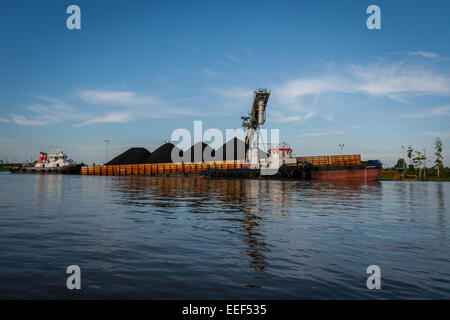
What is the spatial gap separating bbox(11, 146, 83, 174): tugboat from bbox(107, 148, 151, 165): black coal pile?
4926 centimetres

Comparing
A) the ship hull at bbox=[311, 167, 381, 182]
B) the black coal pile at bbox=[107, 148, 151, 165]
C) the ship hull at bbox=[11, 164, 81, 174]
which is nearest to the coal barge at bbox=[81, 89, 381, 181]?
the ship hull at bbox=[311, 167, 381, 182]

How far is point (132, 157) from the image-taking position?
146 m

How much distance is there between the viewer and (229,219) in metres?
11.8

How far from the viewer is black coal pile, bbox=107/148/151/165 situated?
14341cm

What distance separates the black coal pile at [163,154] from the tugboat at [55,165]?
46825 millimetres

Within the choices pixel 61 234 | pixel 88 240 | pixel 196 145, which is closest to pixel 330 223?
pixel 88 240

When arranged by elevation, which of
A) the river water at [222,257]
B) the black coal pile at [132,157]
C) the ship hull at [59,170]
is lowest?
the river water at [222,257]

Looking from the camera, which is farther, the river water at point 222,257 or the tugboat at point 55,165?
the tugboat at point 55,165

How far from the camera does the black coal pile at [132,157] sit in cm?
14341

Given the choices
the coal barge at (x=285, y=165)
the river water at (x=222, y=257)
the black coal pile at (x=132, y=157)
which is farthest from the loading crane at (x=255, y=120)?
the black coal pile at (x=132, y=157)

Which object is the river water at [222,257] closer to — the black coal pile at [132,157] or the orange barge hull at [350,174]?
the orange barge hull at [350,174]

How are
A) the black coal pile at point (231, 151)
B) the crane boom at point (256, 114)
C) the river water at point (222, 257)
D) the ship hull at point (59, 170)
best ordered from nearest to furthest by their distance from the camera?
1. the river water at point (222, 257)
2. the crane boom at point (256, 114)
3. the ship hull at point (59, 170)
4. the black coal pile at point (231, 151)
